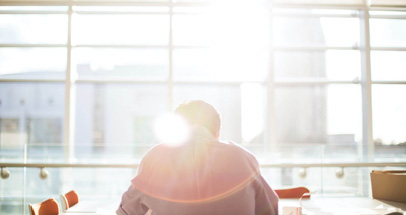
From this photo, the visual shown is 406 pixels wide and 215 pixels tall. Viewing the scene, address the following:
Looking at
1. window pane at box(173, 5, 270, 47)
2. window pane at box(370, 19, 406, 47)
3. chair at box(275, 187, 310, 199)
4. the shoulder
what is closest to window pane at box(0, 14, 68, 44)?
window pane at box(173, 5, 270, 47)

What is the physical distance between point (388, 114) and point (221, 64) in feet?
8.34

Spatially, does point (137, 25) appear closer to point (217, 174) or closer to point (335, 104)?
point (335, 104)

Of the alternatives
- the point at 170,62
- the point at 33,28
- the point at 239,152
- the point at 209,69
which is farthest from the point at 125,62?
the point at 239,152

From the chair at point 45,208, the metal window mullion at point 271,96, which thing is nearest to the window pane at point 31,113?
the metal window mullion at point 271,96

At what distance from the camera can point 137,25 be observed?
254 inches

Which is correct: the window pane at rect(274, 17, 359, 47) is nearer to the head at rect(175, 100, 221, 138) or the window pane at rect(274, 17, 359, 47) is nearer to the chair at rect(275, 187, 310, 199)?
the chair at rect(275, 187, 310, 199)

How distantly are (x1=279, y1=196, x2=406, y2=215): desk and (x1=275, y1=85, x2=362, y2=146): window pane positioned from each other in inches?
123

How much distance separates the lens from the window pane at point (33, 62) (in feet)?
20.7

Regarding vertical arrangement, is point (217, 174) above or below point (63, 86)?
below

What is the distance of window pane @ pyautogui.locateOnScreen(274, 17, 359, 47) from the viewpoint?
6527 millimetres

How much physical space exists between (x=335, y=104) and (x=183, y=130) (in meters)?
4.88

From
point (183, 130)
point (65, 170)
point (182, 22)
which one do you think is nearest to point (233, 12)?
point (182, 22)

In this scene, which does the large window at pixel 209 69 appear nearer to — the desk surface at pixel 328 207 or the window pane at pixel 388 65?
the window pane at pixel 388 65

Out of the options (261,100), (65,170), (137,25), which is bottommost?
(65,170)
